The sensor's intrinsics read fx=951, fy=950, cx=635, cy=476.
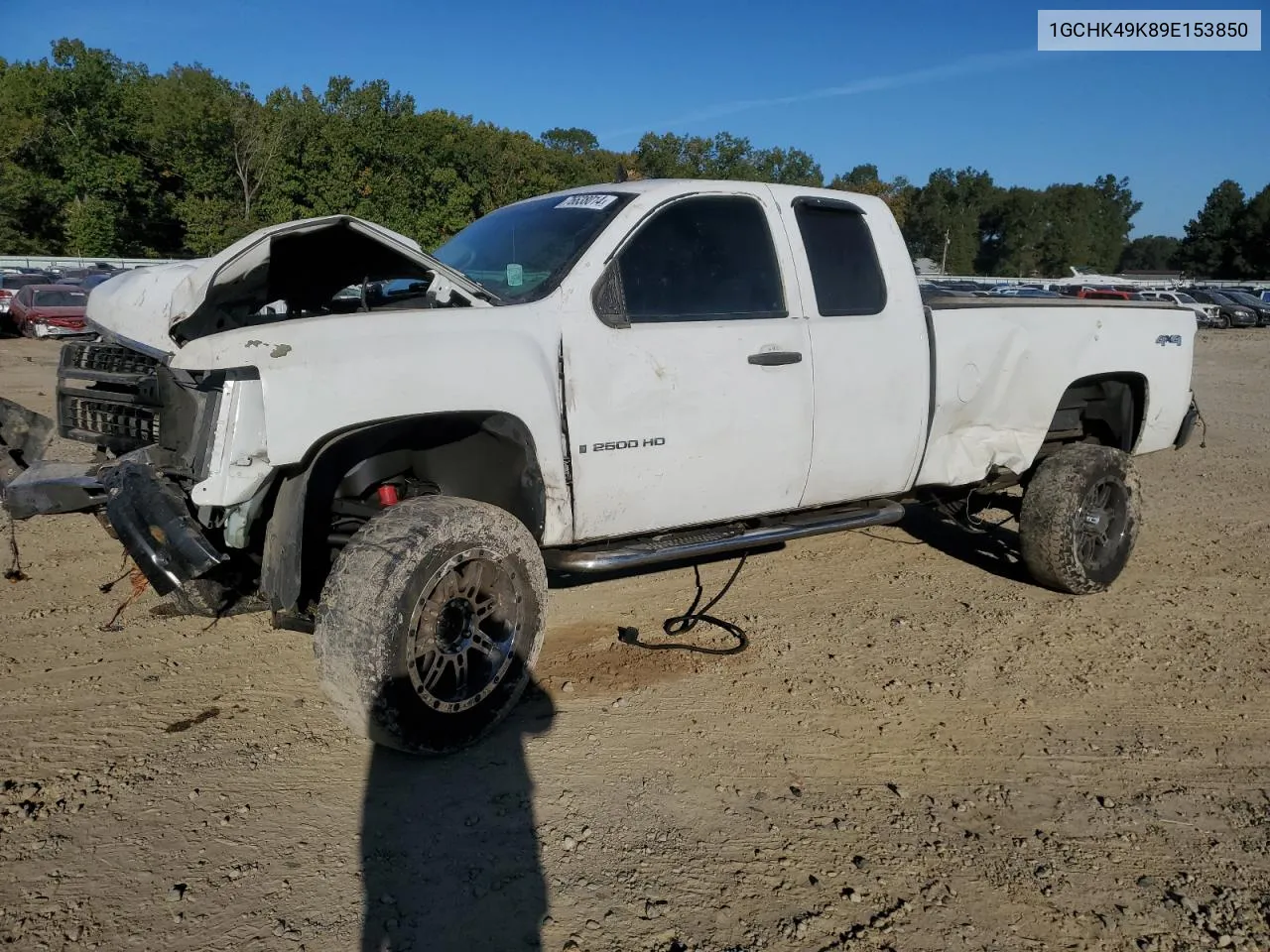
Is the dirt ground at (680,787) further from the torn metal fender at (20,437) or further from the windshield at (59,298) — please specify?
the windshield at (59,298)

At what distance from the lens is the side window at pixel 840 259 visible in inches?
177

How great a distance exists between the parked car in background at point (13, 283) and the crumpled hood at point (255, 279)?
24.3 metres

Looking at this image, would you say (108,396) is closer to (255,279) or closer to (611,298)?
(255,279)

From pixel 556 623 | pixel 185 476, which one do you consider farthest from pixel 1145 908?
pixel 185 476

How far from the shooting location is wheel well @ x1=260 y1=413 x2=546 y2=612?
10.7 feet

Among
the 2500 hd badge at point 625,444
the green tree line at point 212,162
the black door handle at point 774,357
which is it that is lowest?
the 2500 hd badge at point 625,444

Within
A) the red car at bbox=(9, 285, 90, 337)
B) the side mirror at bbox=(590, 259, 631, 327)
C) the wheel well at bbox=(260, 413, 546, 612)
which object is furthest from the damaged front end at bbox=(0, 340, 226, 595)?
the red car at bbox=(9, 285, 90, 337)

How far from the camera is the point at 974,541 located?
6.79 metres

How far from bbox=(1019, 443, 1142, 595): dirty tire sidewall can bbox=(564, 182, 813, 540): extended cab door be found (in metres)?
1.73

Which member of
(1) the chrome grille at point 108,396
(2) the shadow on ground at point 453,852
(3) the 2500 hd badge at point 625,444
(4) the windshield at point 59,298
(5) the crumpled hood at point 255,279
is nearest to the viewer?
(2) the shadow on ground at point 453,852

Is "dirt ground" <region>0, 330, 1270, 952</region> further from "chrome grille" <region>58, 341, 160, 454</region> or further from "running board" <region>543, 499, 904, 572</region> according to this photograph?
"chrome grille" <region>58, 341, 160, 454</region>

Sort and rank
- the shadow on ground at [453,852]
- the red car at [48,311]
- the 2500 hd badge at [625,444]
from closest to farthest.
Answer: the shadow on ground at [453,852] < the 2500 hd badge at [625,444] < the red car at [48,311]

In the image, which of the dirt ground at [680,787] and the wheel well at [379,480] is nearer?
the dirt ground at [680,787]

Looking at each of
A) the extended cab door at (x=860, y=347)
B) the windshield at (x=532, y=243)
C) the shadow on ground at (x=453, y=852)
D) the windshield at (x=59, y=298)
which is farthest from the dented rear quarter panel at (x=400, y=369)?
the windshield at (x=59, y=298)
